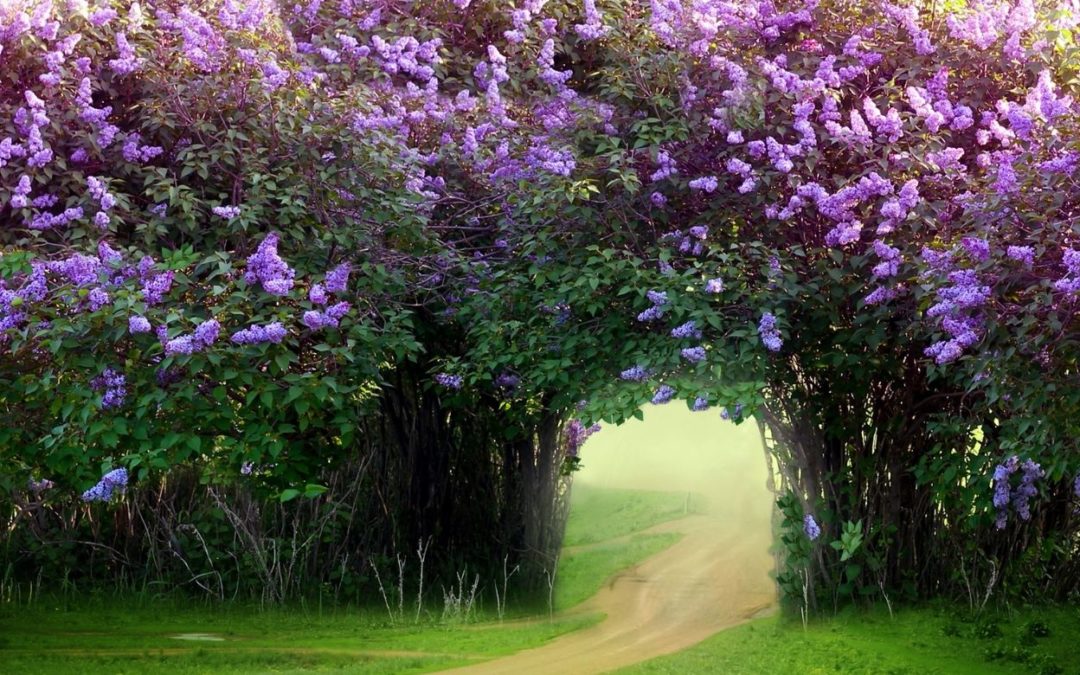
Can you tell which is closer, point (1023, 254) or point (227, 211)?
point (1023, 254)

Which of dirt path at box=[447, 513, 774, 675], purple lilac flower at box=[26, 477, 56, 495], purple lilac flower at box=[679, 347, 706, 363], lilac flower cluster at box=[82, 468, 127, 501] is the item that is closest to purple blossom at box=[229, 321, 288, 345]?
lilac flower cluster at box=[82, 468, 127, 501]

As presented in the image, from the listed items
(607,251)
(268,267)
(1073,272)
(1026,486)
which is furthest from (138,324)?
(1026,486)

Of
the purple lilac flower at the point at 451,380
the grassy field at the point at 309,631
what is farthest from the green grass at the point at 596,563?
the purple lilac flower at the point at 451,380

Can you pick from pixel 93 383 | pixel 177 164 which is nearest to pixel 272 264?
pixel 93 383

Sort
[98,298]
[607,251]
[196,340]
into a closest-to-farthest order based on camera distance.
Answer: [196,340] < [98,298] < [607,251]

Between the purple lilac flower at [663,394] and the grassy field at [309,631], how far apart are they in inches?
71.8

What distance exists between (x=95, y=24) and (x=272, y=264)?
2.00 metres

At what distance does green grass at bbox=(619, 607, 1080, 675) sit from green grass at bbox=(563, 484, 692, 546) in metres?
2.06

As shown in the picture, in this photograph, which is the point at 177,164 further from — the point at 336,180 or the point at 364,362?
the point at 364,362

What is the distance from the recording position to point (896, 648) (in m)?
6.86

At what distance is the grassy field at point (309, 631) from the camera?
7051mm

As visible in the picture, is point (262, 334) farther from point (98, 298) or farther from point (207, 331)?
point (98, 298)

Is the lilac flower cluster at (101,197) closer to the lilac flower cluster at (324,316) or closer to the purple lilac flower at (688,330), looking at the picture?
the lilac flower cluster at (324,316)

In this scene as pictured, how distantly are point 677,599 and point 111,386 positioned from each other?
4625 mm
